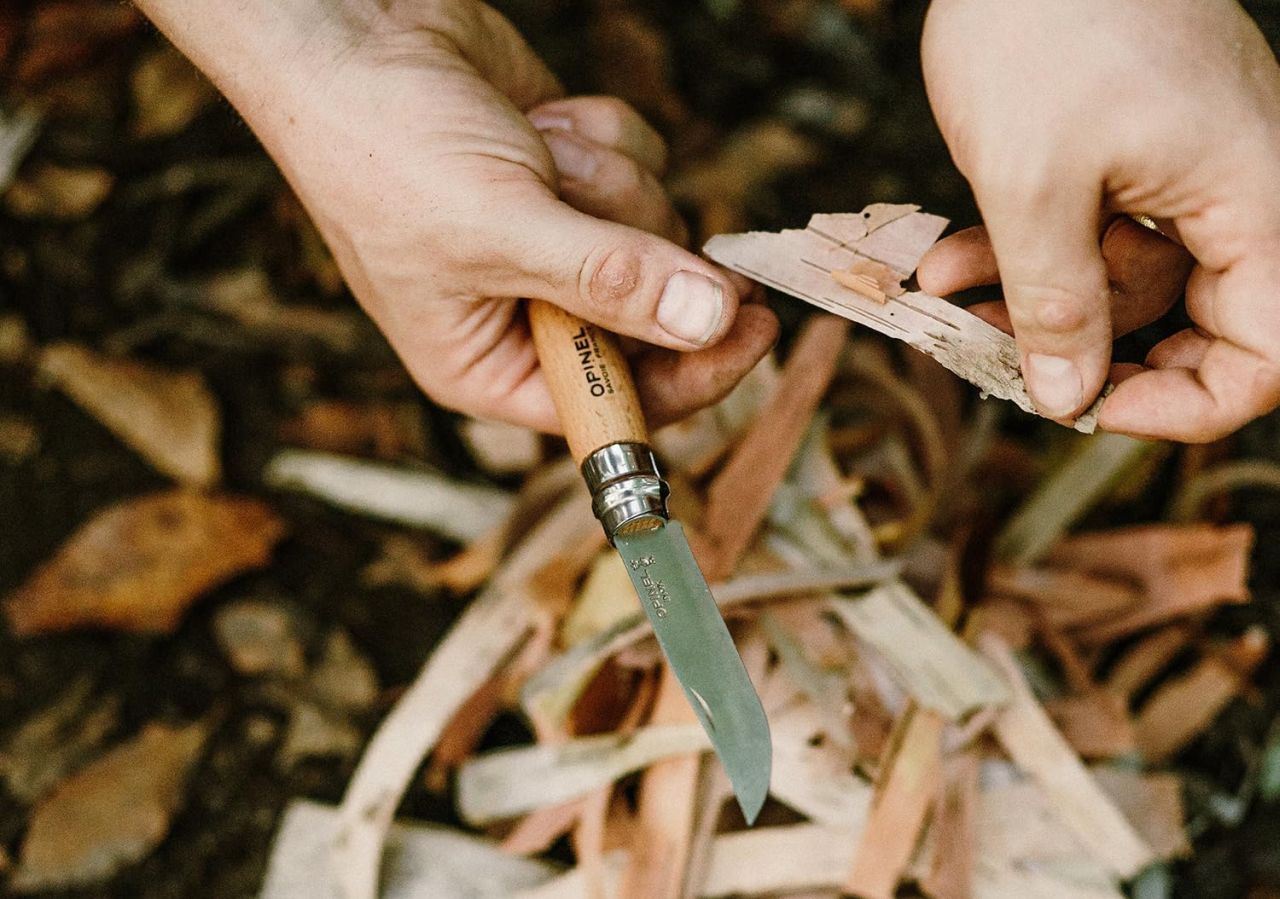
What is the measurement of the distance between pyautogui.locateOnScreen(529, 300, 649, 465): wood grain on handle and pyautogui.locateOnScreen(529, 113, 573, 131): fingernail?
0.44 m

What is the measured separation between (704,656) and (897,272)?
2.07 ft

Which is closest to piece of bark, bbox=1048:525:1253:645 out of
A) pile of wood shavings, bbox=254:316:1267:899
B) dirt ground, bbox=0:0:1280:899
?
pile of wood shavings, bbox=254:316:1267:899

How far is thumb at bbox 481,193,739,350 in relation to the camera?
130 centimetres

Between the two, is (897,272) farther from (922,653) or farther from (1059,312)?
(922,653)

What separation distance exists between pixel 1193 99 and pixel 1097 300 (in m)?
0.26

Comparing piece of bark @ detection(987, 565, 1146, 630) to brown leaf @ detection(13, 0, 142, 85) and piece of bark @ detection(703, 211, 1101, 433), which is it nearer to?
piece of bark @ detection(703, 211, 1101, 433)

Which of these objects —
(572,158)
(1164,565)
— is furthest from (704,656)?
(1164,565)

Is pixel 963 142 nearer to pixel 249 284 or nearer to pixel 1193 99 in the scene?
pixel 1193 99

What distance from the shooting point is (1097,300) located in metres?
1.22

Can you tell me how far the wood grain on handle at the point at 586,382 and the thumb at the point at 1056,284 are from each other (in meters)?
0.52

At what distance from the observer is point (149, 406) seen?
229cm

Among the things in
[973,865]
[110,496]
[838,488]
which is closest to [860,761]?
[973,865]

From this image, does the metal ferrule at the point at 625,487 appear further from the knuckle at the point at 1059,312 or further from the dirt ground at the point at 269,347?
the dirt ground at the point at 269,347

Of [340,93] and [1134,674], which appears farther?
[1134,674]
